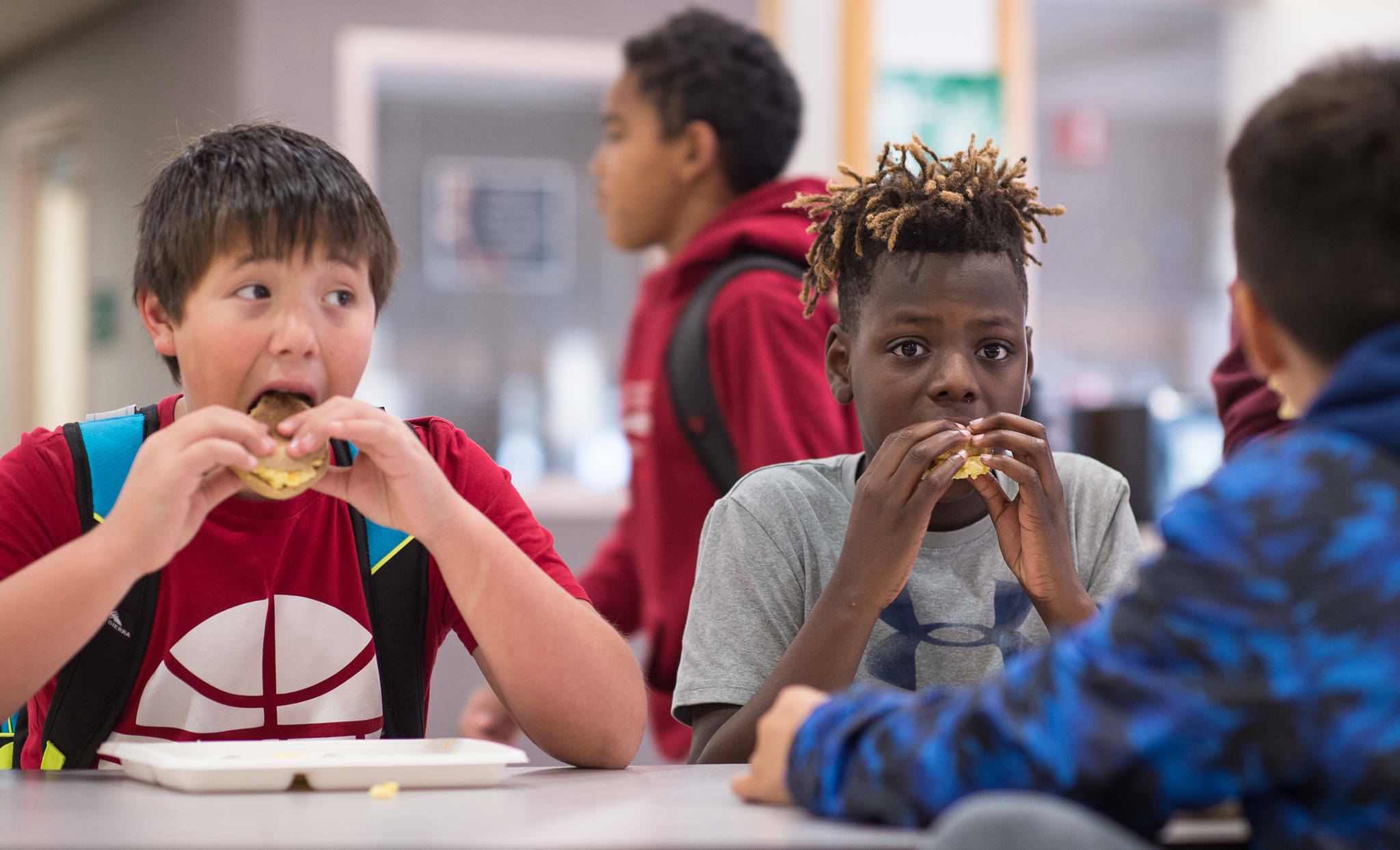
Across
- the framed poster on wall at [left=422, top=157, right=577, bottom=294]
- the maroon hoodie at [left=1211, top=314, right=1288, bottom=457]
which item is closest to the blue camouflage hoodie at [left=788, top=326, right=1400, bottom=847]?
the maroon hoodie at [left=1211, top=314, right=1288, bottom=457]

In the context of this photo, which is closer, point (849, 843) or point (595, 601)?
point (849, 843)

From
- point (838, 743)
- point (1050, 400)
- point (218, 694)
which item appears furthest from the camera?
point (1050, 400)

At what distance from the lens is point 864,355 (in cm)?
159

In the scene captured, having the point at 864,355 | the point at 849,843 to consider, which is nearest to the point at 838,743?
the point at 849,843

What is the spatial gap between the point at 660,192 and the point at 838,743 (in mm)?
1892

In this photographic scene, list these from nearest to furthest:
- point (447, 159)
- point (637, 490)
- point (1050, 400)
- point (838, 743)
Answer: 1. point (838, 743)
2. point (637, 490)
3. point (447, 159)
4. point (1050, 400)

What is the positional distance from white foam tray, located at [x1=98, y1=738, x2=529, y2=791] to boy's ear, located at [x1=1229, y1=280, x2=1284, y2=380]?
69cm

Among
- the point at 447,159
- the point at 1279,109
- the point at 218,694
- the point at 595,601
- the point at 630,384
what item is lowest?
the point at 595,601

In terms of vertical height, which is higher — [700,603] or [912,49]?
[912,49]

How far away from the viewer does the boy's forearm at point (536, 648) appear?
131 centimetres

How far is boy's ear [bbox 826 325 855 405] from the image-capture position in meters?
1.68

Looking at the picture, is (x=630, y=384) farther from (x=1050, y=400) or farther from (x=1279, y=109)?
(x=1050, y=400)

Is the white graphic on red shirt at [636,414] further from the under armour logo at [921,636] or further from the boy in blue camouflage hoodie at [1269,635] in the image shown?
the boy in blue camouflage hoodie at [1269,635]

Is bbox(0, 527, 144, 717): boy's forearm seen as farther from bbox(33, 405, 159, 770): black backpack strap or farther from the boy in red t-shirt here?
bbox(33, 405, 159, 770): black backpack strap
